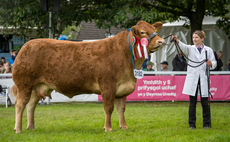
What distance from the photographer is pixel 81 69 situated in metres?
6.52

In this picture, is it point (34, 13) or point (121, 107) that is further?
point (34, 13)

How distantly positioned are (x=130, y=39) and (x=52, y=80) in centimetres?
178

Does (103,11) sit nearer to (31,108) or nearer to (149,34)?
(31,108)

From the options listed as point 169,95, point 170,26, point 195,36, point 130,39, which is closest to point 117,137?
point 130,39

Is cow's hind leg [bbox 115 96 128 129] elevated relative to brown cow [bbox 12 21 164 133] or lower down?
lower down

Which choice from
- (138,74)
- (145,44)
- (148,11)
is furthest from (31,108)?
(148,11)

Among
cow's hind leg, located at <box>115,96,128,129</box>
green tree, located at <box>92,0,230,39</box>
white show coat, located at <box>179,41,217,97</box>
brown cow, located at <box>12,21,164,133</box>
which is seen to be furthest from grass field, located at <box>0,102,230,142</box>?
green tree, located at <box>92,0,230,39</box>

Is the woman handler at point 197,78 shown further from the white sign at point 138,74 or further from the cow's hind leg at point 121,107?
the cow's hind leg at point 121,107

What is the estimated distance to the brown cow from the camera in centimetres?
643

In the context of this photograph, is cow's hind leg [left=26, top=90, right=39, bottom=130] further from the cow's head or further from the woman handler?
the woman handler

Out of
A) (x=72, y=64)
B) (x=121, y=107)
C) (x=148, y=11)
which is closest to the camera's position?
(x=72, y=64)

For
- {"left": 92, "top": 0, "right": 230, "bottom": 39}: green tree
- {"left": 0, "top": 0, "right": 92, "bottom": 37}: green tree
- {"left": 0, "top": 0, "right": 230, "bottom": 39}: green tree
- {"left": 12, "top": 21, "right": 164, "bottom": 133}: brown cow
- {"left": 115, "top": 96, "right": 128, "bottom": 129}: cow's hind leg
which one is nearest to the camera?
{"left": 12, "top": 21, "right": 164, "bottom": 133}: brown cow

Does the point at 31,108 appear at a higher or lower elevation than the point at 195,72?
lower

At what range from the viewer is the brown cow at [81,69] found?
643 centimetres
